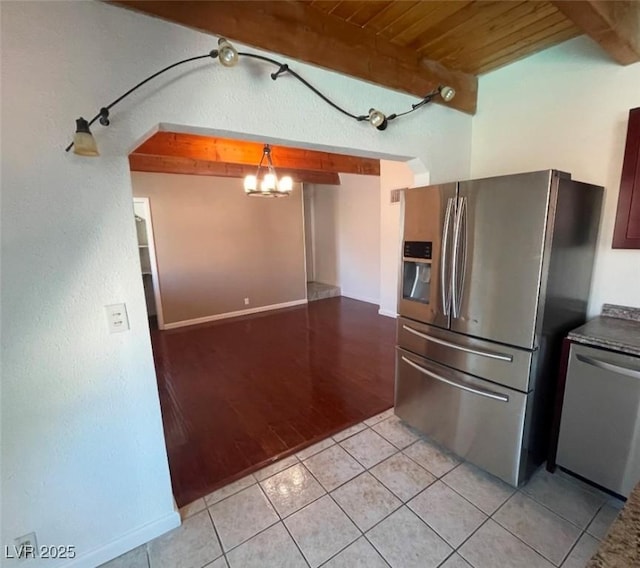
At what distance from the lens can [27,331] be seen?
1.24 m

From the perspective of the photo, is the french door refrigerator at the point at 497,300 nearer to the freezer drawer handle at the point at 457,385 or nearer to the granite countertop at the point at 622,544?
the freezer drawer handle at the point at 457,385

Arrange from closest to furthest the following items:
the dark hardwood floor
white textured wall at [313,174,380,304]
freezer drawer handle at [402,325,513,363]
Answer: freezer drawer handle at [402,325,513,363]
the dark hardwood floor
white textured wall at [313,174,380,304]

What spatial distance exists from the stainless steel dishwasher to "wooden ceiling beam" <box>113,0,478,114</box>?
6.28ft

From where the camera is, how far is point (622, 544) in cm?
62

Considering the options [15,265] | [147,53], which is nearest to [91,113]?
[147,53]

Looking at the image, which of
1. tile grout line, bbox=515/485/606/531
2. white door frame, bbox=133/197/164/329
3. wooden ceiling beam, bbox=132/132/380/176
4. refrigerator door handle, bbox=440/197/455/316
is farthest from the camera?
white door frame, bbox=133/197/164/329

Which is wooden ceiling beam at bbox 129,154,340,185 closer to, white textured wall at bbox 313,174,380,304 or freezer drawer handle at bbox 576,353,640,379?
white textured wall at bbox 313,174,380,304

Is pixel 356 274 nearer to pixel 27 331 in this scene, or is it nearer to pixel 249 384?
pixel 249 384

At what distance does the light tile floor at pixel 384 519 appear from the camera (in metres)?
1.51

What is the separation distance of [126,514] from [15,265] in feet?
4.16

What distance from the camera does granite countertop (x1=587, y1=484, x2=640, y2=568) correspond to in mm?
586

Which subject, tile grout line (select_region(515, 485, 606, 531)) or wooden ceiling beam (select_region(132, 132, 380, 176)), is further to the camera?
wooden ceiling beam (select_region(132, 132, 380, 176))

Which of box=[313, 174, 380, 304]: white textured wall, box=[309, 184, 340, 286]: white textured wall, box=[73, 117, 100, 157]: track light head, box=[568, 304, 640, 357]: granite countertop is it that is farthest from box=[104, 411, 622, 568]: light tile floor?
box=[309, 184, 340, 286]: white textured wall

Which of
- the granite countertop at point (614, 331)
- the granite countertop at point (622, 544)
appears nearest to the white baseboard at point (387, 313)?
the granite countertop at point (614, 331)
